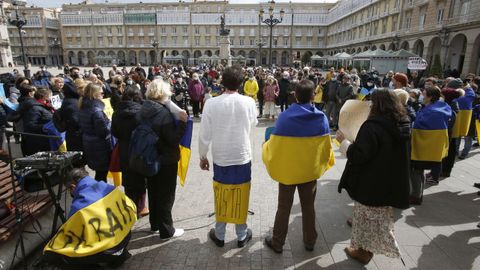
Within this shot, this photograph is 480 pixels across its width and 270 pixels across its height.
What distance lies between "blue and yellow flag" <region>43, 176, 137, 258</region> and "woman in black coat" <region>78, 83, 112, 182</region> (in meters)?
1.36

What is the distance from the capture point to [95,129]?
3910mm

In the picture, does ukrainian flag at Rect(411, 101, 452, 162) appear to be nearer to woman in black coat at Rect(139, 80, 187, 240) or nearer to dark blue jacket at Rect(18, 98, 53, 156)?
woman in black coat at Rect(139, 80, 187, 240)

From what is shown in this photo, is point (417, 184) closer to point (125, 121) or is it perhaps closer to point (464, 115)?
point (464, 115)

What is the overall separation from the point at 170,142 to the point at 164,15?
78.6 m

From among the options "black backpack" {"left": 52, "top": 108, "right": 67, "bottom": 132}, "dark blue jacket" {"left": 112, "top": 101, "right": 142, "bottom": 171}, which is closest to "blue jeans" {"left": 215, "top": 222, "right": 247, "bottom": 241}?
"dark blue jacket" {"left": 112, "top": 101, "right": 142, "bottom": 171}

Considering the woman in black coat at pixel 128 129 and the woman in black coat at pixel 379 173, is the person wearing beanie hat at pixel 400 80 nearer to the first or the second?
the woman in black coat at pixel 379 173

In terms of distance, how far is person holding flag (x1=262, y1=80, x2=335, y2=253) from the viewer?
2824 millimetres

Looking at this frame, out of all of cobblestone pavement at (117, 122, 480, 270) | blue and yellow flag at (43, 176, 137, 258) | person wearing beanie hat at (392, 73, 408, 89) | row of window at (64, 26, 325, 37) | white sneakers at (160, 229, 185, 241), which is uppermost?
row of window at (64, 26, 325, 37)

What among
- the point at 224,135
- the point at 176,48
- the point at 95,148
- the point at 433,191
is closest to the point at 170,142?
the point at 224,135

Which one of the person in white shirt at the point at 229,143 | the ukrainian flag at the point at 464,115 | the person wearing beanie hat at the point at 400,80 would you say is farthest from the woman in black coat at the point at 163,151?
the ukrainian flag at the point at 464,115

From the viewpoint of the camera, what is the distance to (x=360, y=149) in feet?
8.59

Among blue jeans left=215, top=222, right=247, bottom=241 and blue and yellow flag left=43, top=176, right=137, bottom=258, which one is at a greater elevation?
blue and yellow flag left=43, top=176, right=137, bottom=258

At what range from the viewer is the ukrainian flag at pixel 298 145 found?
2.82 metres

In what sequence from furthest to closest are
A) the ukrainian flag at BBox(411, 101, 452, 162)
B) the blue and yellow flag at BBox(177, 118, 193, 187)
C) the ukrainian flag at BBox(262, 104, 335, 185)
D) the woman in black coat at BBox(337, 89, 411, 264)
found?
1. the ukrainian flag at BBox(411, 101, 452, 162)
2. the blue and yellow flag at BBox(177, 118, 193, 187)
3. the ukrainian flag at BBox(262, 104, 335, 185)
4. the woman in black coat at BBox(337, 89, 411, 264)
